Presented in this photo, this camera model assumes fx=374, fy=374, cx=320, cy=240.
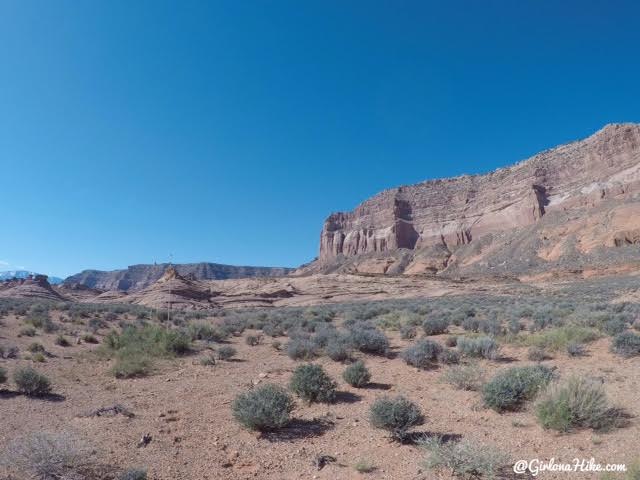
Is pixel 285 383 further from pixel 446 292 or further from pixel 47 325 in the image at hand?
pixel 446 292

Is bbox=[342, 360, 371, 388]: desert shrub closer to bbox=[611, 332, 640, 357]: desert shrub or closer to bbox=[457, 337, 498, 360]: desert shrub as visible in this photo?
bbox=[457, 337, 498, 360]: desert shrub

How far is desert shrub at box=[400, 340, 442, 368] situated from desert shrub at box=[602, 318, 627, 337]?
19.5 ft

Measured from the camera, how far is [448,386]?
809 centimetres

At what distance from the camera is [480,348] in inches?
406

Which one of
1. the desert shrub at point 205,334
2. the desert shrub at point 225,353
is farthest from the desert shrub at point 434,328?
the desert shrub at point 205,334

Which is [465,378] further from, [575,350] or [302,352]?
[302,352]

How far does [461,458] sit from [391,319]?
14798mm

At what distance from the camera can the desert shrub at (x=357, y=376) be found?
838 cm

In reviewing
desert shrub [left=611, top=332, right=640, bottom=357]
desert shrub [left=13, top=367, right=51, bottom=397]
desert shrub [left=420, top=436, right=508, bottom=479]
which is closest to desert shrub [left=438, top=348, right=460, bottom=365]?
desert shrub [left=611, top=332, right=640, bottom=357]

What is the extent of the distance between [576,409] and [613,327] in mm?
8431

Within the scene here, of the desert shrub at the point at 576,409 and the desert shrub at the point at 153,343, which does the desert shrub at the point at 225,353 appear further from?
the desert shrub at the point at 576,409

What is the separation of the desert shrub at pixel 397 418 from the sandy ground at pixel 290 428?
182mm

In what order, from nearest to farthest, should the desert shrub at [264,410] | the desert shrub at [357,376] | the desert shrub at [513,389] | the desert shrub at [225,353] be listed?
the desert shrub at [264,410]
the desert shrub at [513,389]
the desert shrub at [357,376]
the desert shrub at [225,353]

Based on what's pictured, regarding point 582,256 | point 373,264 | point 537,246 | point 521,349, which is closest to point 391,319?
point 521,349
